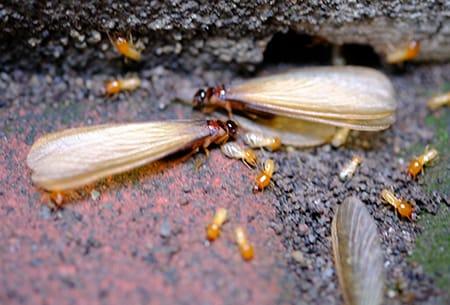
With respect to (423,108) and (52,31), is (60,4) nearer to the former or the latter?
(52,31)

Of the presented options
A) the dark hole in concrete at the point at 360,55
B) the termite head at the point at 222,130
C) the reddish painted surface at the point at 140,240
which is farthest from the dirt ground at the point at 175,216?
the dark hole in concrete at the point at 360,55

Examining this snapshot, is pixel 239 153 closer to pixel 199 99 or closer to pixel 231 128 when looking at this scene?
pixel 231 128

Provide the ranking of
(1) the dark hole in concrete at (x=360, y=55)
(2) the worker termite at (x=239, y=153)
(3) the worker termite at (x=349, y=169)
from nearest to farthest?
(2) the worker termite at (x=239, y=153) → (3) the worker termite at (x=349, y=169) → (1) the dark hole in concrete at (x=360, y=55)

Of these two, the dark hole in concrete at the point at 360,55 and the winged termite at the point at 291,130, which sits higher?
the dark hole in concrete at the point at 360,55

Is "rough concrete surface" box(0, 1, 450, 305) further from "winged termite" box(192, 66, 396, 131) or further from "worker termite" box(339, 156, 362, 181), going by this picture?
"winged termite" box(192, 66, 396, 131)

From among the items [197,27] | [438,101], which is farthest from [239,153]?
[438,101]

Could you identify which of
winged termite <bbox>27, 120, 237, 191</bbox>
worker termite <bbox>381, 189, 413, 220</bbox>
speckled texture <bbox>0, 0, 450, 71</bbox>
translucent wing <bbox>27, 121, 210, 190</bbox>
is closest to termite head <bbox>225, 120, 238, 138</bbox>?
winged termite <bbox>27, 120, 237, 191</bbox>

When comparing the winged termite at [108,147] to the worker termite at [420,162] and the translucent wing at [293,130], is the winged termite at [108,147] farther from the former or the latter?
the worker termite at [420,162]
